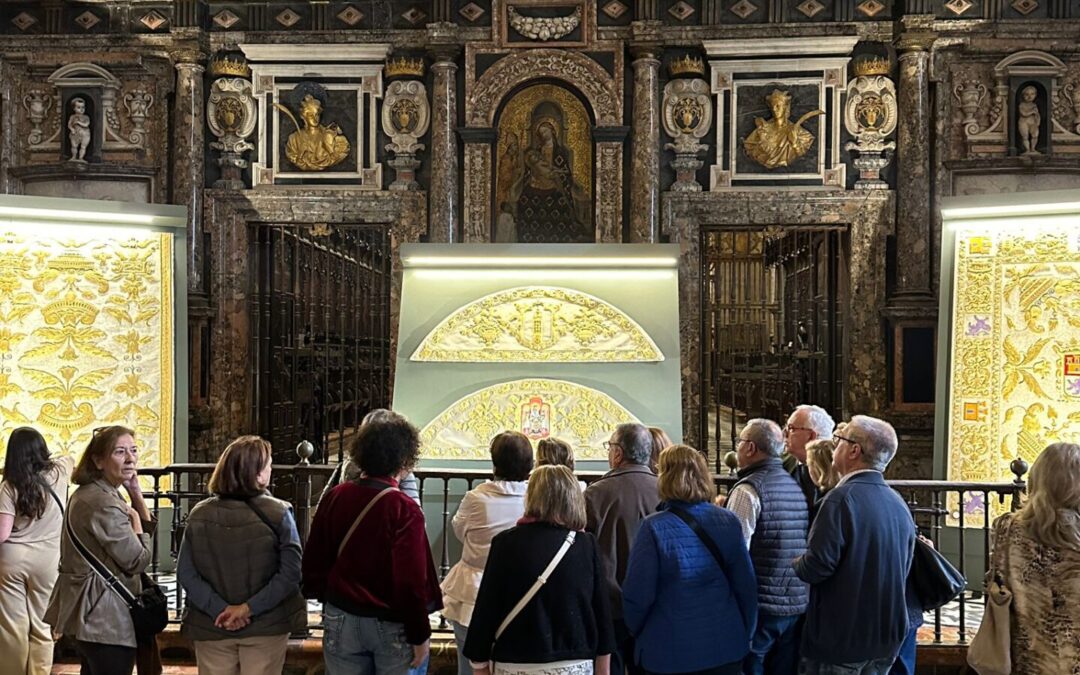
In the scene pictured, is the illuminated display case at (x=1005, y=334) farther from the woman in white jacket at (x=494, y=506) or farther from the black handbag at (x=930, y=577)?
the woman in white jacket at (x=494, y=506)

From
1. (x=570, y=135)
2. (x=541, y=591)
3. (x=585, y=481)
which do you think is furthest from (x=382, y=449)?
(x=570, y=135)

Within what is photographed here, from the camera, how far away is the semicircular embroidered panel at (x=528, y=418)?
7.77 m

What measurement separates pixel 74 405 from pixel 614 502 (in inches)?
210

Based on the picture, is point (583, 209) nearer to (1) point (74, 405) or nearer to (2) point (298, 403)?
(2) point (298, 403)

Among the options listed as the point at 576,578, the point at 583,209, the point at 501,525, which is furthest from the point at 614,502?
the point at 583,209

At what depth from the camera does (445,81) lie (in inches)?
410

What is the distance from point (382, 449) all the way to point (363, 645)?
0.66m

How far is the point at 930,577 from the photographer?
416 centimetres

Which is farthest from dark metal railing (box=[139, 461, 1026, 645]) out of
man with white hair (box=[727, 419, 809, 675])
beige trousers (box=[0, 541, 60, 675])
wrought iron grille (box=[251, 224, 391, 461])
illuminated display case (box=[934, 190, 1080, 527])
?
man with white hair (box=[727, 419, 809, 675])

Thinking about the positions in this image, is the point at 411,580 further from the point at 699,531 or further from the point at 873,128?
the point at 873,128

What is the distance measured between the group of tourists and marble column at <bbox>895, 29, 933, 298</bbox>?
6.05 m

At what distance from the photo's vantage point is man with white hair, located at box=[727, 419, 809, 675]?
14.2 feet

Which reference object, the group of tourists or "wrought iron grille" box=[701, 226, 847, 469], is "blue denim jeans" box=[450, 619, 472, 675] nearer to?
the group of tourists

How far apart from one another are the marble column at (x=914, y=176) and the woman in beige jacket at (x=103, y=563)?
7534 millimetres
